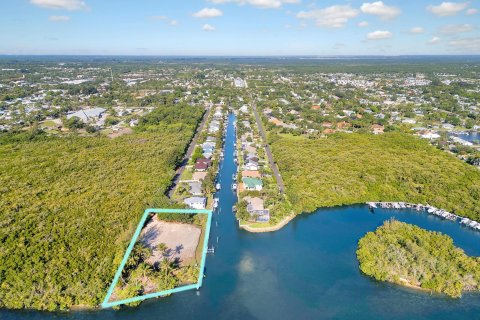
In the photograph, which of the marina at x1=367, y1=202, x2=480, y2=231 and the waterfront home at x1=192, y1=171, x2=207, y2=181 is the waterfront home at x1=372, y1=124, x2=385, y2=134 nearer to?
the marina at x1=367, y1=202, x2=480, y2=231

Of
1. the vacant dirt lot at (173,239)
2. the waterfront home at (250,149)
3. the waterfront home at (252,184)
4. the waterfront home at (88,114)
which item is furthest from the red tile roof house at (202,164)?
the waterfront home at (88,114)

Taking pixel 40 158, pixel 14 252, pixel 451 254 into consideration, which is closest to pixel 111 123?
pixel 40 158

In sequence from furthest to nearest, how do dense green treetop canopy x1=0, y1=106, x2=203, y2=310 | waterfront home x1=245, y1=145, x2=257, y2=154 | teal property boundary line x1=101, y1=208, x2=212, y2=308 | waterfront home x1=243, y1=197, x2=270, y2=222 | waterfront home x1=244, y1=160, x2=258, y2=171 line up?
waterfront home x1=245, y1=145, x2=257, y2=154 < waterfront home x1=244, y1=160, x2=258, y2=171 < waterfront home x1=243, y1=197, x2=270, y2=222 < dense green treetop canopy x1=0, y1=106, x2=203, y2=310 < teal property boundary line x1=101, y1=208, x2=212, y2=308

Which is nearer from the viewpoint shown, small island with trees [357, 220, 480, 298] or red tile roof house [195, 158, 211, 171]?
small island with trees [357, 220, 480, 298]

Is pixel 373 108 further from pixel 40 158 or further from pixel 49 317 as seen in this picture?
pixel 49 317

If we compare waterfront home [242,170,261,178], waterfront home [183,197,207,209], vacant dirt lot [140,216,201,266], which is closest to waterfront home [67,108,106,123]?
waterfront home [242,170,261,178]

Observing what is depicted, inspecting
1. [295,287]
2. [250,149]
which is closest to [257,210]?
[295,287]
